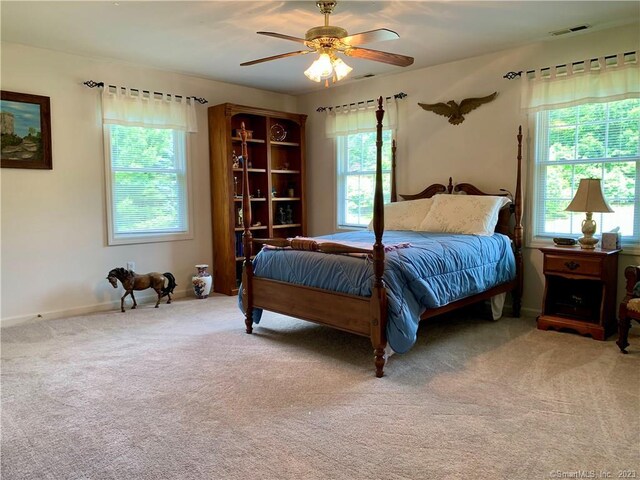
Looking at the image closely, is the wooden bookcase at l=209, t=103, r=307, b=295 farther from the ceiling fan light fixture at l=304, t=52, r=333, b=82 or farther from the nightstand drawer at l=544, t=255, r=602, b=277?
the nightstand drawer at l=544, t=255, r=602, b=277

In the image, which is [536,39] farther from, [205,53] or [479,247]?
[205,53]

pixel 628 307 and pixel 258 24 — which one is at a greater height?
pixel 258 24

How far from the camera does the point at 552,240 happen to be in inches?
170

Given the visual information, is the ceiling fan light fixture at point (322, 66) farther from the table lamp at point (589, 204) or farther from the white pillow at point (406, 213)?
the table lamp at point (589, 204)

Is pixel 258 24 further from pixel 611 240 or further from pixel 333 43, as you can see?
pixel 611 240

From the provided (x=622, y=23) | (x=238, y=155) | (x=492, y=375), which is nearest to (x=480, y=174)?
(x=622, y=23)

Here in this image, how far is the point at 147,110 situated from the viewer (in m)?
5.02

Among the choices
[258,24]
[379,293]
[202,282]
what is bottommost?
[202,282]

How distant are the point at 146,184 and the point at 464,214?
3337 mm

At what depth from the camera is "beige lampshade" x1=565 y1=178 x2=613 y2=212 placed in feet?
12.1

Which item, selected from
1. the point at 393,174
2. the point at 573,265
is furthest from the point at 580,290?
the point at 393,174

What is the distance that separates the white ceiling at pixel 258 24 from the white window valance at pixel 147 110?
36 cm

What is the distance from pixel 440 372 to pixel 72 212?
12.3 feet

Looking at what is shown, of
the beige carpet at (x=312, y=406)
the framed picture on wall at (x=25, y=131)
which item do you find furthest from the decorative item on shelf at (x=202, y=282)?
the framed picture on wall at (x=25, y=131)
